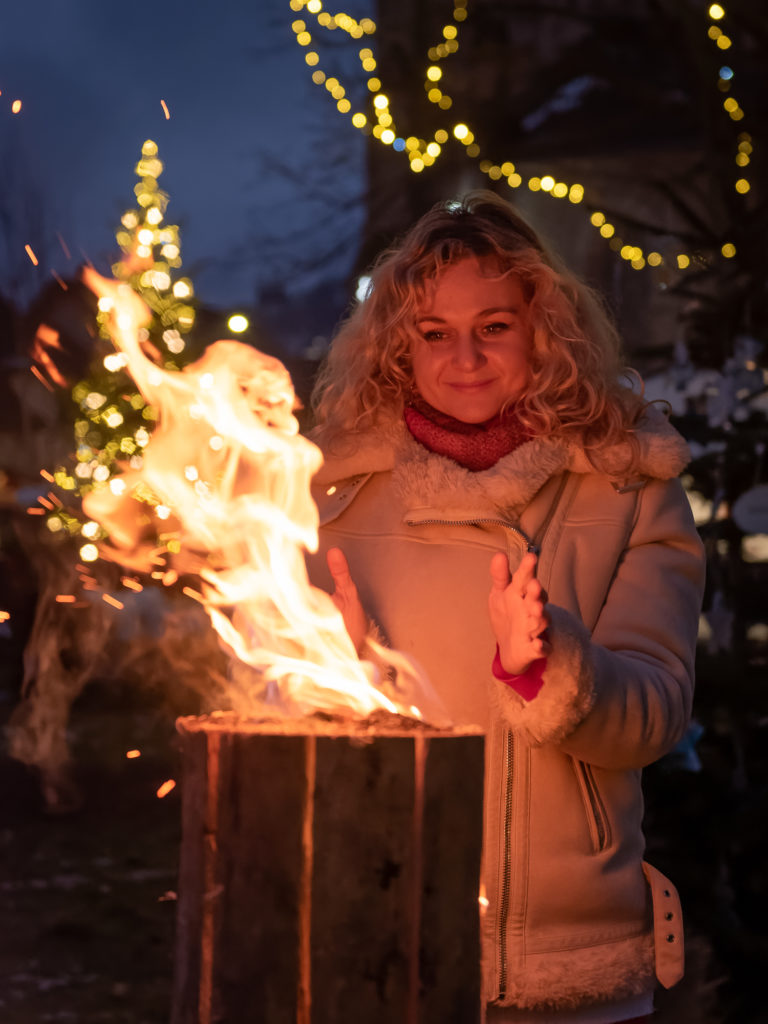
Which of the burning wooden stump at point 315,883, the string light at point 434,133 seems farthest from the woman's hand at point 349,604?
the string light at point 434,133

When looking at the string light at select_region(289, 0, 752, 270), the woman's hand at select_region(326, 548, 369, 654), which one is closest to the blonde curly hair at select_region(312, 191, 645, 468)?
the woman's hand at select_region(326, 548, 369, 654)

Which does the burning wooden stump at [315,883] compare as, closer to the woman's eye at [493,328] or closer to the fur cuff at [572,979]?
the fur cuff at [572,979]

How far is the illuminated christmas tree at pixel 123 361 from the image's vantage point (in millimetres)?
12391

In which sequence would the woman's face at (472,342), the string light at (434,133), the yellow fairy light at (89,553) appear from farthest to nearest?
the yellow fairy light at (89,553) < the string light at (434,133) < the woman's face at (472,342)

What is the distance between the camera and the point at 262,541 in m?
2.22

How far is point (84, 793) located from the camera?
327 inches

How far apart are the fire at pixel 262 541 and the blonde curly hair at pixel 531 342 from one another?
0.22m

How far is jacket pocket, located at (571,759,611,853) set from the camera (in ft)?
7.68

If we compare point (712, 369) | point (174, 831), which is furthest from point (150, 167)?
point (712, 369)

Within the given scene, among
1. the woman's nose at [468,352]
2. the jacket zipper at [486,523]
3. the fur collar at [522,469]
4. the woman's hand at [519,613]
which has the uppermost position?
the woman's nose at [468,352]

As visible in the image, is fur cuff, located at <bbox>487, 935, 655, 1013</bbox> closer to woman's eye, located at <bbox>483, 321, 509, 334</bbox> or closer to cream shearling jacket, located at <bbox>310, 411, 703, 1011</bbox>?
cream shearling jacket, located at <bbox>310, 411, 703, 1011</bbox>

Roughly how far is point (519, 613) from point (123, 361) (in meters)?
10.7

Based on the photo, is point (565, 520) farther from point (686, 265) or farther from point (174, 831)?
point (686, 265)

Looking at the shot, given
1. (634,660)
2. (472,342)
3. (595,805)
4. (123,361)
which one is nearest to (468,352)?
(472,342)
